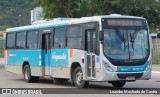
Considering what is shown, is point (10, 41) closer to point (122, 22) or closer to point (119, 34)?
point (122, 22)

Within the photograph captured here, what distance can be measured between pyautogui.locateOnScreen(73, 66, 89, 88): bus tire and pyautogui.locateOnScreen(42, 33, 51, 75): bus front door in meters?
2.69

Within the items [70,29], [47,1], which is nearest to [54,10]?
[47,1]

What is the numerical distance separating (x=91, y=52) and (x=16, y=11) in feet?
304

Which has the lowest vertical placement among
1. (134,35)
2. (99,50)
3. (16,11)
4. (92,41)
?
(99,50)

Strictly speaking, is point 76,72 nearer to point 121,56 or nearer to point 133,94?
point 121,56

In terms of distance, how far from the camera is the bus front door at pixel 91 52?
56.3 feet

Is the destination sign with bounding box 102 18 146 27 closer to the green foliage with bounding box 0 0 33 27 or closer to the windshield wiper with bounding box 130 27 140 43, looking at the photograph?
the windshield wiper with bounding box 130 27 140 43

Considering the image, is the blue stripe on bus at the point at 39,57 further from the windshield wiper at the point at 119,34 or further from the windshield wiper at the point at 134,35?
the windshield wiper at the point at 134,35

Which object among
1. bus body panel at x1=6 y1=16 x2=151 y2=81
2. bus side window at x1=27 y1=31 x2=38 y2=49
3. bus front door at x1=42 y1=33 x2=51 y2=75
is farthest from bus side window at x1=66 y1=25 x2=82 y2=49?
bus side window at x1=27 y1=31 x2=38 y2=49

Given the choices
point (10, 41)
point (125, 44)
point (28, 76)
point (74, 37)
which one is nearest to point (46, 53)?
point (28, 76)

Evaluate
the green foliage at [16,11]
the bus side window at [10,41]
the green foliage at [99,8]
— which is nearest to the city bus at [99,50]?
the bus side window at [10,41]

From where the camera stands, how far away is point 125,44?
16.9 meters

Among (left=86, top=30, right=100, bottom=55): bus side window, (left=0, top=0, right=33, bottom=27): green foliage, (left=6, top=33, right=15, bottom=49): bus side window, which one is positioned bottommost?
(left=86, top=30, right=100, bottom=55): bus side window

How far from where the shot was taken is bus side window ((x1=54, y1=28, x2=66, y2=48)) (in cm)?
1953
